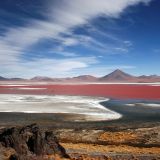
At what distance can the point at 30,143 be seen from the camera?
19.3 metres

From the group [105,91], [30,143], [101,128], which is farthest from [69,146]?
[105,91]

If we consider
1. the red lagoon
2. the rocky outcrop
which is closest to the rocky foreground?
the rocky outcrop

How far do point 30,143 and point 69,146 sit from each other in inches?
165

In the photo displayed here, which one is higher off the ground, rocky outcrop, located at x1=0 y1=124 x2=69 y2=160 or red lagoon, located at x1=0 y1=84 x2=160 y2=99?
red lagoon, located at x1=0 y1=84 x2=160 y2=99

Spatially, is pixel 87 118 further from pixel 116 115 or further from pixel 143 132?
pixel 143 132

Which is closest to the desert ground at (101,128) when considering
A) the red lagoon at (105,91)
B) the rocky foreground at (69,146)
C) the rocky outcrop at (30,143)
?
the rocky foreground at (69,146)

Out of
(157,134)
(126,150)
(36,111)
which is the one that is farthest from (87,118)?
(126,150)

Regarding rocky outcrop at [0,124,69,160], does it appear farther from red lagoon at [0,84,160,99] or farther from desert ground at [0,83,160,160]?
red lagoon at [0,84,160,99]

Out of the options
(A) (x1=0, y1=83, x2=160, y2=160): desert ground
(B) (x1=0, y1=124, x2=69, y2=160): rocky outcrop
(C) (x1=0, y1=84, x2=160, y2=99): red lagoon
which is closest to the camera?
(B) (x1=0, y1=124, x2=69, y2=160): rocky outcrop

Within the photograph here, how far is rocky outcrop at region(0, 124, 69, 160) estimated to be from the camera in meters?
18.8

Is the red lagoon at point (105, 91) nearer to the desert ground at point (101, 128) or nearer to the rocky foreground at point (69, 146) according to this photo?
the desert ground at point (101, 128)

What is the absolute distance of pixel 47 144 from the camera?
19516mm

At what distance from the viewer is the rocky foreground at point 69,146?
18.9 meters

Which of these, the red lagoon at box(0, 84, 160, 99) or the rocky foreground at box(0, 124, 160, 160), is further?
the red lagoon at box(0, 84, 160, 99)
